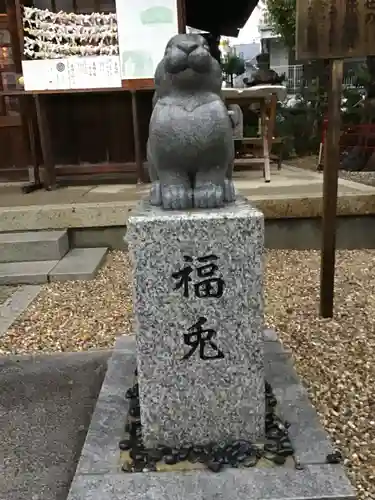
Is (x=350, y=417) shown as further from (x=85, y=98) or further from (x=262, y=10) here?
(x=262, y=10)

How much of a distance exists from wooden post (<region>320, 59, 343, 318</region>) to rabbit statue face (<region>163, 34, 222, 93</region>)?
157 cm

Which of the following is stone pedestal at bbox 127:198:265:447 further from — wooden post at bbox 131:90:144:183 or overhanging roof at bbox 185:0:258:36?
overhanging roof at bbox 185:0:258:36

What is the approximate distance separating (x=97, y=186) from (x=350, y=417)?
4614mm

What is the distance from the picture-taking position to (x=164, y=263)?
6.70 feet

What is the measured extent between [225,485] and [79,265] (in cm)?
329

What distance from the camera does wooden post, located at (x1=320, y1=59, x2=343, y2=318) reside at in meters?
3.49

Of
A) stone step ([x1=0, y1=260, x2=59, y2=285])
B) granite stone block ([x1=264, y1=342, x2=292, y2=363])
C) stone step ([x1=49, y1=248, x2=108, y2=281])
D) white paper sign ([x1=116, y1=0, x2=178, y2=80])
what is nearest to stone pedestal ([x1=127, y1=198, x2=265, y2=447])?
granite stone block ([x1=264, y1=342, x2=292, y2=363])

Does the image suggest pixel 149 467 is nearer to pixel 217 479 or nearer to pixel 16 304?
pixel 217 479

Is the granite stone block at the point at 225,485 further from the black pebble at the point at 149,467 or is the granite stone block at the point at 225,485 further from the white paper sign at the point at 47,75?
the white paper sign at the point at 47,75

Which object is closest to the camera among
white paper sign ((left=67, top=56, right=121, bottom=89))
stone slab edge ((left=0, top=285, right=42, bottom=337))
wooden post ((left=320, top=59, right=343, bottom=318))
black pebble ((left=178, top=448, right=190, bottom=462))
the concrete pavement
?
black pebble ((left=178, top=448, right=190, bottom=462))

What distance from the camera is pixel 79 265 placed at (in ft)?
16.4

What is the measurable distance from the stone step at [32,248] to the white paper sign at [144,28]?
2151 millimetres

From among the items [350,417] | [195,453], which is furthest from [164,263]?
[350,417]

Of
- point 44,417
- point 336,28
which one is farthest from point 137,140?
point 44,417
